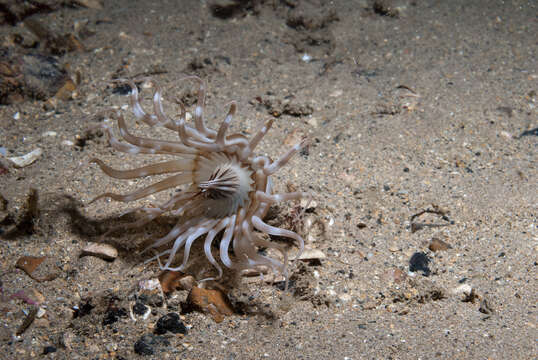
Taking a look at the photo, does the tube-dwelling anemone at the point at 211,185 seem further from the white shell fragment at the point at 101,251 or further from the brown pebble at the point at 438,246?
the brown pebble at the point at 438,246

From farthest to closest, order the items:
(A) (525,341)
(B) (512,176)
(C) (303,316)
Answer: (B) (512,176) → (C) (303,316) → (A) (525,341)

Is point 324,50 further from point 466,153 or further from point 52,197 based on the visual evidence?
point 52,197

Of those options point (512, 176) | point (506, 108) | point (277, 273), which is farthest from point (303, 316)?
point (506, 108)

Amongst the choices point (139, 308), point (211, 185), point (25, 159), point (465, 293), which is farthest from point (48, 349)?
point (465, 293)

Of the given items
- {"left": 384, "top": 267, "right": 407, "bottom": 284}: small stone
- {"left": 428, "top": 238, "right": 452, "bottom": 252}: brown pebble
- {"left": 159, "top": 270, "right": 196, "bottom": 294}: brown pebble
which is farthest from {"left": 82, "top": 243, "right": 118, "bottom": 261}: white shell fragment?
{"left": 428, "top": 238, "right": 452, "bottom": 252}: brown pebble

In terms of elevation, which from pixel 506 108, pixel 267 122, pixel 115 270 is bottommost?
pixel 115 270

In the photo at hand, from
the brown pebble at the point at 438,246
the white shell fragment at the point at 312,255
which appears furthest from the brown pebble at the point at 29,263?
the brown pebble at the point at 438,246

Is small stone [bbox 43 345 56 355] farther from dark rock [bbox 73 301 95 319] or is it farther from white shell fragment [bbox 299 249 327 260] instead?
white shell fragment [bbox 299 249 327 260]
